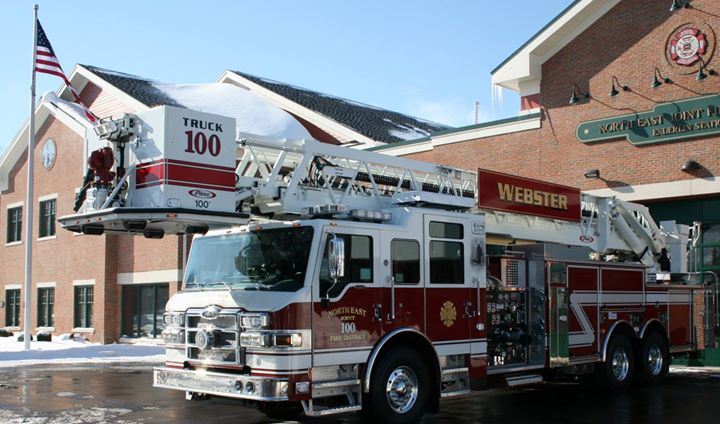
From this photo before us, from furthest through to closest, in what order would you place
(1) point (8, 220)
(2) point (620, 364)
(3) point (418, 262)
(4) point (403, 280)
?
1. (1) point (8, 220)
2. (2) point (620, 364)
3. (3) point (418, 262)
4. (4) point (403, 280)

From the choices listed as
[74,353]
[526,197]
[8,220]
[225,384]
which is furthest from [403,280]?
[8,220]

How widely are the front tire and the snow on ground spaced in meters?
12.3

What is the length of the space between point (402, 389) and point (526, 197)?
398 cm

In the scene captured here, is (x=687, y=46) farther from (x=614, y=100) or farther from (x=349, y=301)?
(x=349, y=301)

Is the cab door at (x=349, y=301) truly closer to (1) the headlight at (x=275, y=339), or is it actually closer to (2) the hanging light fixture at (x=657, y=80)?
(1) the headlight at (x=275, y=339)

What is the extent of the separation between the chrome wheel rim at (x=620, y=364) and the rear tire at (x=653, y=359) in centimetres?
37

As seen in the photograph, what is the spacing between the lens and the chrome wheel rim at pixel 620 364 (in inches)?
502

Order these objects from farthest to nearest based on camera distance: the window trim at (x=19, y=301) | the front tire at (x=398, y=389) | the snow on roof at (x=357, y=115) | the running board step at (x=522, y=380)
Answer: the window trim at (x=19, y=301), the snow on roof at (x=357, y=115), the running board step at (x=522, y=380), the front tire at (x=398, y=389)

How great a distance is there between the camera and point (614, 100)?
19.3 meters

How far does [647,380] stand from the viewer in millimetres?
13312

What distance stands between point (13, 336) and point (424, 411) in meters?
24.8

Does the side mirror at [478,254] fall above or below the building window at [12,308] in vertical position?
above

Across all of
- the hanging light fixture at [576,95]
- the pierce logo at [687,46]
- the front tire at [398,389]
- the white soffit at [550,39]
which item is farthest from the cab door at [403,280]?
the white soffit at [550,39]

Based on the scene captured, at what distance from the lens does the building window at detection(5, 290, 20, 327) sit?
32.3 m
